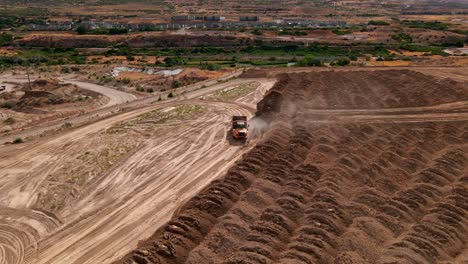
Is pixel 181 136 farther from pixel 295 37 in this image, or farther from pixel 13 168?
pixel 295 37

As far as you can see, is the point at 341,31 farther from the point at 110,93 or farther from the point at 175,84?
the point at 110,93

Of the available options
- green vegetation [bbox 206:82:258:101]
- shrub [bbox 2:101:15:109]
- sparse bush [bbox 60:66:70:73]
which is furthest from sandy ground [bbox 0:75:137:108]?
green vegetation [bbox 206:82:258:101]

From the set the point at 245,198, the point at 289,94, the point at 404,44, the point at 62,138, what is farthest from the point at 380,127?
the point at 404,44

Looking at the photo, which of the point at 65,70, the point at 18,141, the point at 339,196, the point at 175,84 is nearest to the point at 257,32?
the point at 175,84

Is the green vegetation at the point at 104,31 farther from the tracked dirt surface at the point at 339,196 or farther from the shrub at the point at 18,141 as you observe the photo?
the tracked dirt surface at the point at 339,196

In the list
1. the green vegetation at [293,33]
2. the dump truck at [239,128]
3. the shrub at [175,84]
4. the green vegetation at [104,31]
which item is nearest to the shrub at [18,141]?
the dump truck at [239,128]
